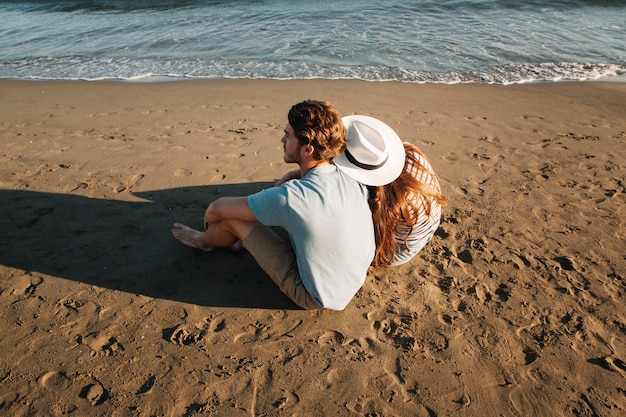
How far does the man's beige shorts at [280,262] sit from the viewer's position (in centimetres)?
272

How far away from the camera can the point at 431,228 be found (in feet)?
10.1

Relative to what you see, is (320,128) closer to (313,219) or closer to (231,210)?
(313,219)

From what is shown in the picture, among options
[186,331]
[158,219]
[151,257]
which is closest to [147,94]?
[158,219]

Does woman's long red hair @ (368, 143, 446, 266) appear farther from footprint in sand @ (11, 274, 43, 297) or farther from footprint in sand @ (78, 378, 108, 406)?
footprint in sand @ (11, 274, 43, 297)

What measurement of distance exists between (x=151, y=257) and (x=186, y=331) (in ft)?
2.67

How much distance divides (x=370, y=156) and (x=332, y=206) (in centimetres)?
34

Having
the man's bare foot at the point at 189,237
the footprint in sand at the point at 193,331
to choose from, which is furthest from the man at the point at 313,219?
the man's bare foot at the point at 189,237

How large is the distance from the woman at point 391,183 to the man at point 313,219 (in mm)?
78

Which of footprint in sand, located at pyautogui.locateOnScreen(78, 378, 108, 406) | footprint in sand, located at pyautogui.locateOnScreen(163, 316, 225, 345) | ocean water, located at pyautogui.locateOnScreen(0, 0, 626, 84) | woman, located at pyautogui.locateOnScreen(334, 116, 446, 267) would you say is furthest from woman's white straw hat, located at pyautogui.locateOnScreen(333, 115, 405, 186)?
ocean water, located at pyautogui.locateOnScreen(0, 0, 626, 84)

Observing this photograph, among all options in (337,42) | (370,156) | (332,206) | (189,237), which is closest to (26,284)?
(189,237)

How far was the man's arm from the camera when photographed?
261cm

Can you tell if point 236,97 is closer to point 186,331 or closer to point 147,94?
point 147,94

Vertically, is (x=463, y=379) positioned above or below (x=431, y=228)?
below

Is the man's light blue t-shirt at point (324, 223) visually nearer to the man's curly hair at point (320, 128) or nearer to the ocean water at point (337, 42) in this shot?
the man's curly hair at point (320, 128)
